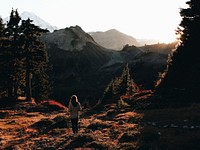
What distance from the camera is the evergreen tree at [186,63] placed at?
37.2m

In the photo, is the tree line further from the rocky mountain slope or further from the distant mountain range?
the rocky mountain slope

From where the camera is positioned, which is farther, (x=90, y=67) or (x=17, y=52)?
(x=90, y=67)

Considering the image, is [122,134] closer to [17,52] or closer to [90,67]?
[17,52]

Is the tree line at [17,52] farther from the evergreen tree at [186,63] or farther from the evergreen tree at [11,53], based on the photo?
the evergreen tree at [186,63]

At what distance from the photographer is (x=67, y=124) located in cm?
2783

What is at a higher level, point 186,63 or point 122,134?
point 186,63

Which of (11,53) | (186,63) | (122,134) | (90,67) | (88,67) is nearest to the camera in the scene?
(122,134)

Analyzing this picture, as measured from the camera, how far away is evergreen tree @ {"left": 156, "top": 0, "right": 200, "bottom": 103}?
122 feet

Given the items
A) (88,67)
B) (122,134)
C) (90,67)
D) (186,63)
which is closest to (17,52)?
(186,63)

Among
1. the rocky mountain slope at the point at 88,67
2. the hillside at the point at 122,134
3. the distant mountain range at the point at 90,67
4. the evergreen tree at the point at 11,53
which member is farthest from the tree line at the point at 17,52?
the rocky mountain slope at the point at 88,67

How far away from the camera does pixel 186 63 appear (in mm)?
40094

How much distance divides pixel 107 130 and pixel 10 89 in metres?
35.8

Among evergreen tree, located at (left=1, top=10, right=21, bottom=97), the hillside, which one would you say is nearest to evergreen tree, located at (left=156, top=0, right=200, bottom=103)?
the hillside

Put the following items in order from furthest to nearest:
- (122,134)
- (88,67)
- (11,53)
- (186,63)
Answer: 1. (88,67)
2. (11,53)
3. (186,63)
4. (122,134)
